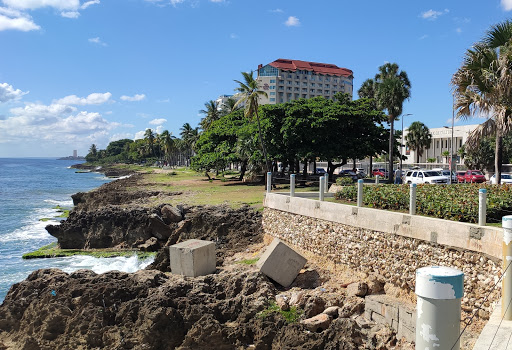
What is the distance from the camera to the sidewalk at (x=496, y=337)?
523 cm

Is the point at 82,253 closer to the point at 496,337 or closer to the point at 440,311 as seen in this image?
the point at 496,337

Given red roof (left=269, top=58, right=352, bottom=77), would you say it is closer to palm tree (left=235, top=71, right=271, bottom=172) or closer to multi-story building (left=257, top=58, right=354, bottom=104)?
multi-story building (left=257, top=58, right=354, bottom=104)

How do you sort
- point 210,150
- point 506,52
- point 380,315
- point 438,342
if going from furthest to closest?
point 210,150 < point 506,52 < point 380,315 < point 438,342

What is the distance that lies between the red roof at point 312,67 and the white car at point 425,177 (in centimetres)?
11085

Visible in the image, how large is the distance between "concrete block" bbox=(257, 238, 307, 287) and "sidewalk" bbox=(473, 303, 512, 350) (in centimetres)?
717

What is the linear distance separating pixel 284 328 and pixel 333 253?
476 cm

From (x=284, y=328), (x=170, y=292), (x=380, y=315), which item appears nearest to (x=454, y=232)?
(x=380, y=315)

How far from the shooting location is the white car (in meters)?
31.3

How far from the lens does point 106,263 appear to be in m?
19.6

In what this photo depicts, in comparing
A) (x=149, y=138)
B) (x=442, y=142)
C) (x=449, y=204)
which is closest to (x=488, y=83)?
(x=449, y=204)

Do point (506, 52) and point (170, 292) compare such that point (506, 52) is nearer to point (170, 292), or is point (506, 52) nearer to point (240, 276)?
point (240, 276)

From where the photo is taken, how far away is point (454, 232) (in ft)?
31.3

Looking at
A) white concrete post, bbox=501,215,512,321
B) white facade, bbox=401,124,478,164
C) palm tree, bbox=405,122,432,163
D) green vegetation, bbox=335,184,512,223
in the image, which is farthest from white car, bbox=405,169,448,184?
white facade, bbox=401,124,478,164

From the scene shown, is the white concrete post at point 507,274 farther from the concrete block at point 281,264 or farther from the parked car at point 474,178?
the parked car at point 474,178
